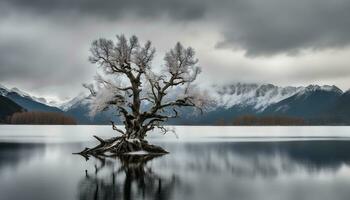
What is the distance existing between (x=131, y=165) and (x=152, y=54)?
65.4 feet

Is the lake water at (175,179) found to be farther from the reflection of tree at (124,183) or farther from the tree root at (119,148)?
the tree root at (119,148)

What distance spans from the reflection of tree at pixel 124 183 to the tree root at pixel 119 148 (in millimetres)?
12791

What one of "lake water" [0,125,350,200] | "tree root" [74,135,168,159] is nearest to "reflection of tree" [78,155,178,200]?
"lake water" [0,125,350,200]

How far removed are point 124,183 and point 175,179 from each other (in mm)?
4112

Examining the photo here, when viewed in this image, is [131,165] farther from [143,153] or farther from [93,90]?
[93,90]

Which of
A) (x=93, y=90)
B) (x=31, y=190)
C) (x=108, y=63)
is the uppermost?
(x=108, y=63)

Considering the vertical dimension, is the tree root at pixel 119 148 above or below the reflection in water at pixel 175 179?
above

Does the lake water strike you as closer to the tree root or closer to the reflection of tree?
the reflection of tree

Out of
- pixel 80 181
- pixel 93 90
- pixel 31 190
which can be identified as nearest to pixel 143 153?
pixel 93 90

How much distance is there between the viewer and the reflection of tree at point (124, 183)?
24.9 meters

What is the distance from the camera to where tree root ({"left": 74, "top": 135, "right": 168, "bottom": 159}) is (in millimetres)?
54094

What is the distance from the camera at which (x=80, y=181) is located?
30.7 m

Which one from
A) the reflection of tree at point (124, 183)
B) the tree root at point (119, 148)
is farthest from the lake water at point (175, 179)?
the tree root at point (119, 148)

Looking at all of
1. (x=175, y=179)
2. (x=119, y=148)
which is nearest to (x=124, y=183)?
(x=175, y=179)
